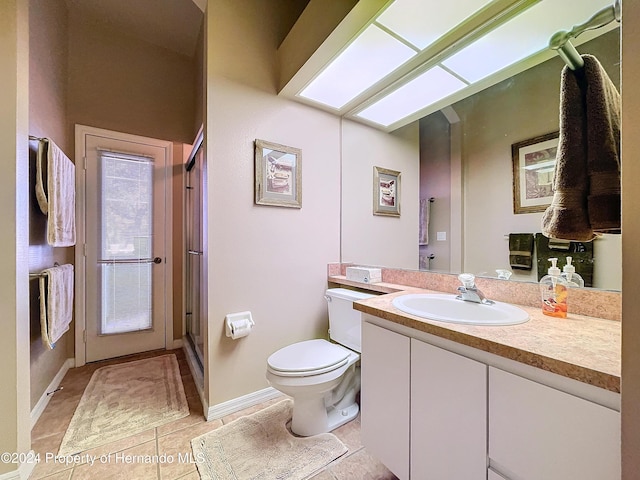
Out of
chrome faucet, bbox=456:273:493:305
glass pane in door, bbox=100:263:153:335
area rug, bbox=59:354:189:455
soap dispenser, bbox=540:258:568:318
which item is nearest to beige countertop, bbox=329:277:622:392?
soap dispenser, bbox=540:258:568:318

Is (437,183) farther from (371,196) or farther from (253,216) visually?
(253,216)

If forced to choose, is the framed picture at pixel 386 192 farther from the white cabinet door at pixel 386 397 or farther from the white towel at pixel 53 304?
the white towel at pixel 53 304

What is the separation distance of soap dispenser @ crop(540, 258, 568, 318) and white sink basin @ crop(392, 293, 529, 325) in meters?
0.09

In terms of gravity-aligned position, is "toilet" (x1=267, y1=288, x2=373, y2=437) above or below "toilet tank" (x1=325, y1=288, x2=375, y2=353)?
below

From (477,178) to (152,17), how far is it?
3.07 meters

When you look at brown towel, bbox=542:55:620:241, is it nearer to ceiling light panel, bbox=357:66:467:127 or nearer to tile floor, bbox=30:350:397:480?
ceiling light panel, bbox=357:66:467:127

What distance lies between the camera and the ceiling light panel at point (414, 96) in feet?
Answer: 5.19

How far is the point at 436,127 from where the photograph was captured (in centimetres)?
175

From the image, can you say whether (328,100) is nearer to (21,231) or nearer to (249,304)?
(249,304)

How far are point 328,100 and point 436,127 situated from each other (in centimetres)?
85

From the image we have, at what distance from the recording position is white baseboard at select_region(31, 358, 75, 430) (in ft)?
5.22

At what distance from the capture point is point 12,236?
46.4 inches

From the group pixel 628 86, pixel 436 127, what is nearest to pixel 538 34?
pixel 436 127

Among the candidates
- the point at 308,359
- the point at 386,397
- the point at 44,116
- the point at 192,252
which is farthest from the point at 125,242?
the point at 386,397
